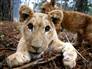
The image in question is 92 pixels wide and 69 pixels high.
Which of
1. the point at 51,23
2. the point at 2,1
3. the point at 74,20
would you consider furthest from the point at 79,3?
the point at 51,23

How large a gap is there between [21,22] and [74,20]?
8.38 ft

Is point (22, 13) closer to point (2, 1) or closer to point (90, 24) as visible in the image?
point (90, 24)

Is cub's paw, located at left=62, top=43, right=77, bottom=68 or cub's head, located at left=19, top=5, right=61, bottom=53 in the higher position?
cub's head, located at left=19, top=5, right=61, bottom=53

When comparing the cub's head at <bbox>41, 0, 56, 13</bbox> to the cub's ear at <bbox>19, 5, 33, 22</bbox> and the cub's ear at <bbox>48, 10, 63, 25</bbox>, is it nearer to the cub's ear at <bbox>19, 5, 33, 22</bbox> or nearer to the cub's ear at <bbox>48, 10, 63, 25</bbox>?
the cub's ear at <bbox>48, 10, 63, 25</bbox>

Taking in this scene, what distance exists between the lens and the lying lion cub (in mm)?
3764

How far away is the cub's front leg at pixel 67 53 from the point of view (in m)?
4.01

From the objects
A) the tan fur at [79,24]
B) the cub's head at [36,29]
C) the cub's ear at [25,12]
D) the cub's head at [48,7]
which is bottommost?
the tan fur at [79,24]

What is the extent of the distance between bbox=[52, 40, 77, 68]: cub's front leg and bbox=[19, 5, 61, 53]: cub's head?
0.47 ft

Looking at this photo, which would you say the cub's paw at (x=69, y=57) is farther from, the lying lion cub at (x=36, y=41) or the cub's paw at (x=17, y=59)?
the cub's paw at (x=17, y=59)

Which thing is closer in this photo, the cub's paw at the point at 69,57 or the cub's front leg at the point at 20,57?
the cub's front leg at the point at 20,57

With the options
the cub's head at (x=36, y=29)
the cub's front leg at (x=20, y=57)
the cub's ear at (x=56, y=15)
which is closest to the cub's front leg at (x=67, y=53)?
the cub's head at (x=36, y=29)

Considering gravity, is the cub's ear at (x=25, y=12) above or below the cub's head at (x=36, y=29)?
above

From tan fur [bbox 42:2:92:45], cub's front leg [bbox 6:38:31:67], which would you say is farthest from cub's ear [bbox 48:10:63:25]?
tan fur [bbox 42:2:92:45]

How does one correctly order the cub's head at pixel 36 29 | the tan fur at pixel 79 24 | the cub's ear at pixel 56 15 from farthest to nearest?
the tan fur at pixel 79 24
the cub's ear at pixel 56 15
the cub's head at pixel 36 29
